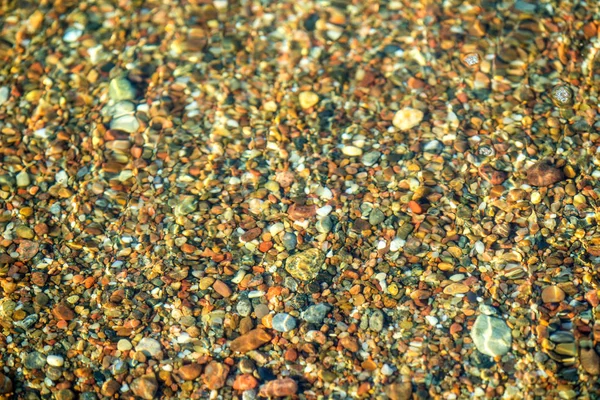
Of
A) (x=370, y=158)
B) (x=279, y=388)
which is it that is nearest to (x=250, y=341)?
(x=279, y=388)

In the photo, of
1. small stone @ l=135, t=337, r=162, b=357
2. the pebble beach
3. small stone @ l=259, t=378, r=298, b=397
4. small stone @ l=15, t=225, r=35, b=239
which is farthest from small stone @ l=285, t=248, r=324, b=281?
small stone @ l=15, t=225, r=35, b=239

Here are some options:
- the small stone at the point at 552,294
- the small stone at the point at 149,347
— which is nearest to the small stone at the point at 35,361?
the small stone at the point at 149,347

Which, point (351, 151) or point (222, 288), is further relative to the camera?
point (351, 151)

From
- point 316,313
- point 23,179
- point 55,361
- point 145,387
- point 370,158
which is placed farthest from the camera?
point 23,179

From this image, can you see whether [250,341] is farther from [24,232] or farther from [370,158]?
[24,232]

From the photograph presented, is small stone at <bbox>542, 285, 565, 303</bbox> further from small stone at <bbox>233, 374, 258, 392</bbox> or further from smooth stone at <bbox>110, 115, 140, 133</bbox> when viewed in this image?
smooth stone at <bbox>110, 115, 140, 133</bbox>

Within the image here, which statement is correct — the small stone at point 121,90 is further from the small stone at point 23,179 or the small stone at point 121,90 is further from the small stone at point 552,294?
the small stone at point 552,294
